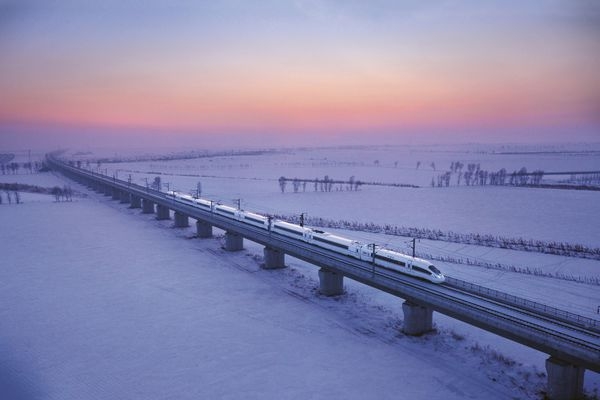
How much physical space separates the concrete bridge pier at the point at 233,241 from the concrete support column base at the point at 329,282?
2159 cm

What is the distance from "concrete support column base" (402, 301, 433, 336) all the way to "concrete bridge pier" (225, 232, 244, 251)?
3288 cm

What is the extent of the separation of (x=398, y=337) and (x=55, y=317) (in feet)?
101

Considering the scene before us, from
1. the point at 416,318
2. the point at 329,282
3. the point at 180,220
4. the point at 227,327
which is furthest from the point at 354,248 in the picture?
the point at 180,220

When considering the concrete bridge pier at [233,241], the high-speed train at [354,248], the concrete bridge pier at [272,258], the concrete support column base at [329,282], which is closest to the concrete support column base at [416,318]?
the high-speed train at [354,248]

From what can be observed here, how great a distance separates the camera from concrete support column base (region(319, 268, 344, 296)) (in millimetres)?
42938

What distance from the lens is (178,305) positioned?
41125 mm

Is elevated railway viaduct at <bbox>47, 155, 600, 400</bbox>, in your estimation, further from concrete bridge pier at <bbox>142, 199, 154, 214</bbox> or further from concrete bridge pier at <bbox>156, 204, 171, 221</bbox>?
concrete bridge pier at <bbox>142, 199, 154, 214</bbox>

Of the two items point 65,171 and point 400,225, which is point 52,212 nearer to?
point 400,225

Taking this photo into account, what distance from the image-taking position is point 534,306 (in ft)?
94.7

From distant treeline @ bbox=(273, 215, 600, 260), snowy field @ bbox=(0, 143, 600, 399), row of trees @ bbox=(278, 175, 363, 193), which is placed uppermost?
row of trees @ bbox=(278, 175, 363, 193)


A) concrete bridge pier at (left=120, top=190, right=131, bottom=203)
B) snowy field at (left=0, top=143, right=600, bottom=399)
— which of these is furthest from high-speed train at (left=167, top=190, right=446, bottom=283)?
concrete bridge pier at (left=120, top=190, right=131, bottom=203)

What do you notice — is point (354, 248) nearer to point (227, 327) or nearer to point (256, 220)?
point (227, 327)

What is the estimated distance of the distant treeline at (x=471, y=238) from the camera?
59.8 m

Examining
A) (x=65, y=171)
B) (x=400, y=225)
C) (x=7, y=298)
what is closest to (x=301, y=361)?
(x=7, y=298)
